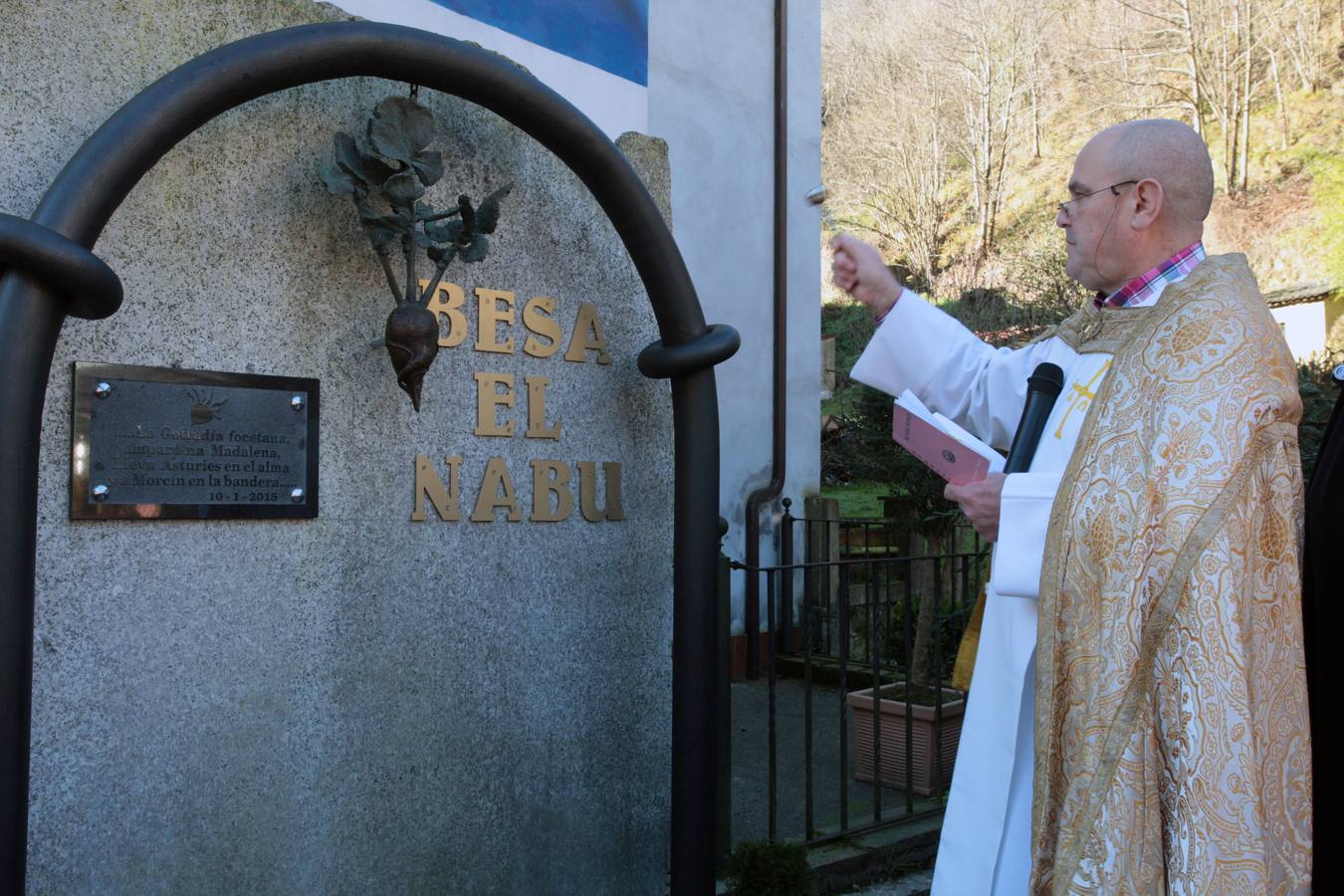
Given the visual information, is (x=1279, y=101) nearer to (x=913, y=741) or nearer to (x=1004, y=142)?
(x=1004, y=142)

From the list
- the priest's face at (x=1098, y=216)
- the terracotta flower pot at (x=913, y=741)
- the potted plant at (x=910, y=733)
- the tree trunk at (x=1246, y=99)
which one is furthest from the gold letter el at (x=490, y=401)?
the tree trunk at (x=1246, y=99)

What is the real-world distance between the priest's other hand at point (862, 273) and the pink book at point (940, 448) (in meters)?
0.44

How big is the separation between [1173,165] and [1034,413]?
597 mm

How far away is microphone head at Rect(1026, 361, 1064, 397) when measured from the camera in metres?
2.29

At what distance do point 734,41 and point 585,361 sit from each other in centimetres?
627

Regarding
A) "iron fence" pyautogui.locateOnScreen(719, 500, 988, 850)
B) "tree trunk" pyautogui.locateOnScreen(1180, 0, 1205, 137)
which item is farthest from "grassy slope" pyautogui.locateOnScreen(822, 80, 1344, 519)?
"iron fence" pyautogui.locateOnScreen(719, 500, 988, 850)

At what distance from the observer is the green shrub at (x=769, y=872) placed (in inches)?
129

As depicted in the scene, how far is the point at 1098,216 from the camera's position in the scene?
237 cm

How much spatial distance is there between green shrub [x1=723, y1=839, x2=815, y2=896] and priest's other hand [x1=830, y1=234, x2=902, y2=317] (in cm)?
170

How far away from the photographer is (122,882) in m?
2.34

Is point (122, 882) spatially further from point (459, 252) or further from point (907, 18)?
point (907, 18)

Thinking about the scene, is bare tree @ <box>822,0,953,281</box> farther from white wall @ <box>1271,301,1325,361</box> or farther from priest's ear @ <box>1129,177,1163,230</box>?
priest's ear @ <box>1129,177,1163,230</box>

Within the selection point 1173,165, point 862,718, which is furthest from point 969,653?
point 862,718

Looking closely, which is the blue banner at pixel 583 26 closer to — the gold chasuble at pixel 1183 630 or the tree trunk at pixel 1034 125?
the gold chasuble at pixel 1183 630
